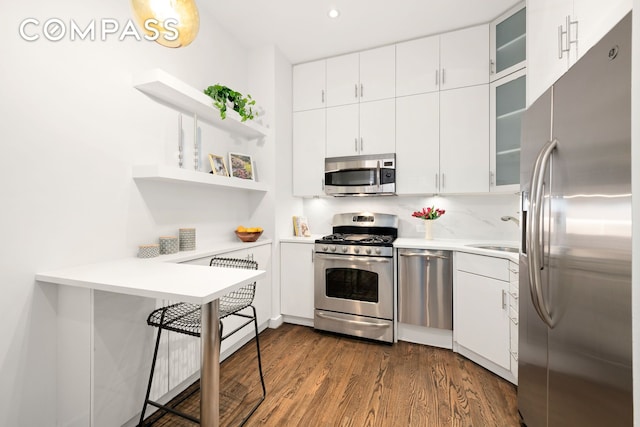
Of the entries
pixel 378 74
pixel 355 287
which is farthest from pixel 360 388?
pixel 378 74

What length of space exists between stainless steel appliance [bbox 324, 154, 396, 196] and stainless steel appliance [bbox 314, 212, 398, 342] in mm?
544

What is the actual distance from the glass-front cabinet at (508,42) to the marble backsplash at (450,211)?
1154 millimetres

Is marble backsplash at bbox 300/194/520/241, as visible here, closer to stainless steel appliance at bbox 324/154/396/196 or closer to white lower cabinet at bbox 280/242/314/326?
stainless steel appliance at bbox 324/154/396/196

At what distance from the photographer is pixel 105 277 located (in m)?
1.27

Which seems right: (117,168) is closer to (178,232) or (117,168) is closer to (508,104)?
(178,232)

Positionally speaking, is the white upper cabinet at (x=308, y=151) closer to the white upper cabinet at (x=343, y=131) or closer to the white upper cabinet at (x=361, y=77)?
the white upper cabinet at (x=343, y=131)

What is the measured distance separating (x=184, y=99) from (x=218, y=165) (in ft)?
2.02

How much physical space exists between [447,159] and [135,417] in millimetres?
3046

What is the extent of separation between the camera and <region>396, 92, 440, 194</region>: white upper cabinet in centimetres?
278

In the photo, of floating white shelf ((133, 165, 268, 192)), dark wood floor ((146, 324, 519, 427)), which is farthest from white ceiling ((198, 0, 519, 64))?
dark wood floor ((146, 324, 519, 427))

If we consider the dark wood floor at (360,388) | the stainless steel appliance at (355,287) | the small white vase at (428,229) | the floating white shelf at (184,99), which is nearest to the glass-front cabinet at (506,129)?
the small white vase at (428,229)

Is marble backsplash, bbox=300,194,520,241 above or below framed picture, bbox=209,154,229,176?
below

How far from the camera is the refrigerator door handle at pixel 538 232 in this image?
1.09m

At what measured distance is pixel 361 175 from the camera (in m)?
2.96
